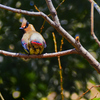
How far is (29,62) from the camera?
3055mm

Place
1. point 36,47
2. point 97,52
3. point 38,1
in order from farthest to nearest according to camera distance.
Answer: point 38,1, point 97,52, point 36,47

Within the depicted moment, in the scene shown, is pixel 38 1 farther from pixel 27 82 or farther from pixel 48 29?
pixel 27 82

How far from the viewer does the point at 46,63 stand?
3.04 metres

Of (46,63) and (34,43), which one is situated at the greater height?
(34,43)

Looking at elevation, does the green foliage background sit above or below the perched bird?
below

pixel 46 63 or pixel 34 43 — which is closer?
pixel 34 43

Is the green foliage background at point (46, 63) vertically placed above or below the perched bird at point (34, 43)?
below

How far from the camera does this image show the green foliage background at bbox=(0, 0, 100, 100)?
116 inches

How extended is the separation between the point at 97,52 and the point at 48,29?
75cm

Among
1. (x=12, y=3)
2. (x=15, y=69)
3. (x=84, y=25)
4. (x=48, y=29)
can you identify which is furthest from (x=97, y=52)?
(x=12, y=3)

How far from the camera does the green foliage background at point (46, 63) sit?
116 inches

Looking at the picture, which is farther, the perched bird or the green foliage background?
the green foliage background

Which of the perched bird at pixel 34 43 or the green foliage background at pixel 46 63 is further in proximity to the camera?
the green foliage background at pixel 46 63

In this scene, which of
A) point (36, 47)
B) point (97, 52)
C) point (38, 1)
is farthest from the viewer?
point (38, 1)
